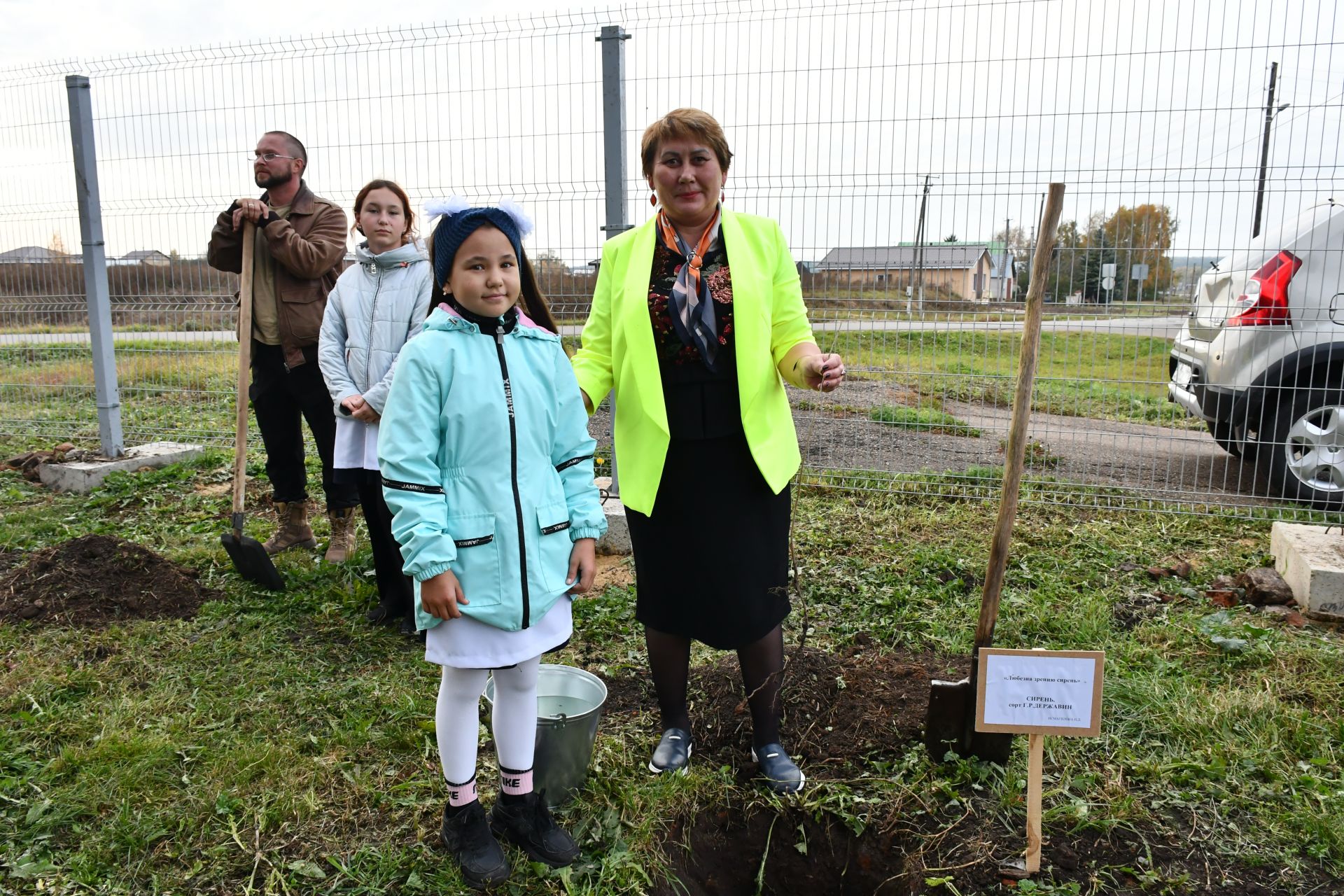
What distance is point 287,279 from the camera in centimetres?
420

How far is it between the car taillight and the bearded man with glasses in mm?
4736

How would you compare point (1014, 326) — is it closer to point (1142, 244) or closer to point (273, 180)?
point (1142, 244)

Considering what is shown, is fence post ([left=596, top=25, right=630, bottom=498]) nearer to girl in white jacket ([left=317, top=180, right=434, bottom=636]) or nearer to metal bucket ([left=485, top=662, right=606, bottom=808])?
girl in white jacket ([left=317, top=180, right=434, bottom=636])

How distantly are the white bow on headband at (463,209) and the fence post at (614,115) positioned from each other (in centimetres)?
243

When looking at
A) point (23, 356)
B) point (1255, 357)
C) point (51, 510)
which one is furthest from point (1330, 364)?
point (23, 356)

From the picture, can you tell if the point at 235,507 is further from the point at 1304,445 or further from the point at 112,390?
the point at 1304,445

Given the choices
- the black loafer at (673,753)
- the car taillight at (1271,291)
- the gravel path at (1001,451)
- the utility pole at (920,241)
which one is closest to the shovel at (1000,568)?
the black loafer at (673,753)

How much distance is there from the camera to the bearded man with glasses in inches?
159

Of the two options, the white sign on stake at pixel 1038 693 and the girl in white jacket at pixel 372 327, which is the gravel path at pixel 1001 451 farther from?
the white sign on stake at pixel 1038 693

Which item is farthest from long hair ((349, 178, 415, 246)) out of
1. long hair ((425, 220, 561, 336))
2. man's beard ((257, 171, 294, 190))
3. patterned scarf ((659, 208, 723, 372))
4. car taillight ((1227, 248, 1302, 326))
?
car taillight ((1227, 248, 1302, 326))

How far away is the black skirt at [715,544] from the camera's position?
246cm

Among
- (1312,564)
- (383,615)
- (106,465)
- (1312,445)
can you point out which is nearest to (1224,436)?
(1312,445)

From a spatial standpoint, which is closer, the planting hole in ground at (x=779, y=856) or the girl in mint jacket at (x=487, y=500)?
the girl in mint jacket at (x=487, y=500)

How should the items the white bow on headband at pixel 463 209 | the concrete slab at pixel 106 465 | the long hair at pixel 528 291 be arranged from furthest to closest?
1. the concrete slab at pixel 106 465
2. the long hair at pixel 528 291
3. the white bow on headband at pixel 463 209
